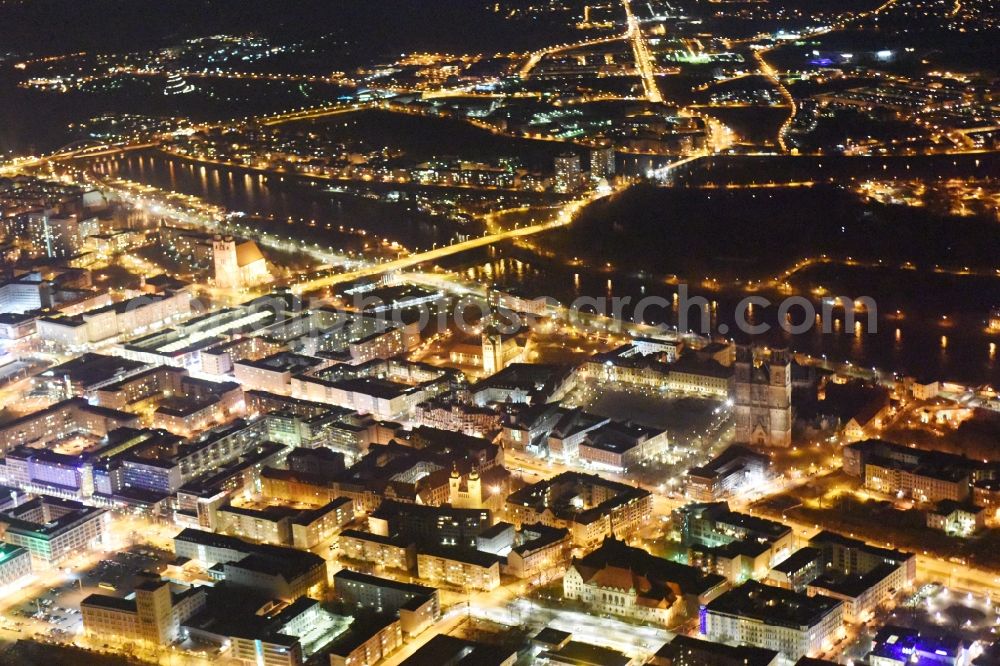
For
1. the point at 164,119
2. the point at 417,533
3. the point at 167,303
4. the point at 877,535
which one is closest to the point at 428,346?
the point at 167,303

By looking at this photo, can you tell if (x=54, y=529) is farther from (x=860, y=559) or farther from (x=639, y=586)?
(x=860, y=559)

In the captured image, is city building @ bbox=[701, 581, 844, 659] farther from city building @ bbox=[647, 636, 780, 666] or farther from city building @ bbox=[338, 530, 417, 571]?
city building @ bbox=[338, 530, 417, 571]

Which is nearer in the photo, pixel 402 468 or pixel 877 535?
pixel 877 535

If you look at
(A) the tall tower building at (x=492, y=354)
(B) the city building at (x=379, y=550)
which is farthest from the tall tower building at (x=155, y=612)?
(A) the tall tower building at (x=492, y=354)

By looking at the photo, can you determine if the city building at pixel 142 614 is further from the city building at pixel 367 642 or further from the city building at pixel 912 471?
the city building at pixel 912 471

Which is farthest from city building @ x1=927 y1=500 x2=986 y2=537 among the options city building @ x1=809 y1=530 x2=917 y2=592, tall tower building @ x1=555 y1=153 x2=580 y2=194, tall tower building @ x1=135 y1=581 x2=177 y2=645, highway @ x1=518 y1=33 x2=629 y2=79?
highway @ x1=518 y1=33 x2=629 y2=79

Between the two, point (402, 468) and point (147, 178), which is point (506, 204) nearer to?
point (147, 178)
